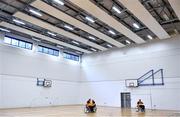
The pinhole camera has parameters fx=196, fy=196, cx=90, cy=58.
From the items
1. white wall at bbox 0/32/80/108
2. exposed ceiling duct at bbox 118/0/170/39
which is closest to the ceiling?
exposed ceiling duct at bbox 118/0/170/39

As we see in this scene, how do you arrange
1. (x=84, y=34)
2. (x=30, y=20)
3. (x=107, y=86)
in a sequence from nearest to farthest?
(x=30, y=20)
(x=84, y=34)
(x=107, y=86)

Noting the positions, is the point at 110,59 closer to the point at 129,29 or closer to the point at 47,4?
the point at 129,29

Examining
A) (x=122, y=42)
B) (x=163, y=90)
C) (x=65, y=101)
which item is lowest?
(x=65, y=101)

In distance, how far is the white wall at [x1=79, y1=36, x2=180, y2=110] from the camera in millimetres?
20422

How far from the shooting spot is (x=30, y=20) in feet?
52.1

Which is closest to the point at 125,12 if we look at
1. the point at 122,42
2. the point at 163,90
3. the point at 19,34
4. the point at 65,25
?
the point at 65,25

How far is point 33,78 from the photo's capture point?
893 inches

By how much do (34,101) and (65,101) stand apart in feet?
16.7

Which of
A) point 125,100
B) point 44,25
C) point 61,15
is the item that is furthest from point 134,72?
point 61,15

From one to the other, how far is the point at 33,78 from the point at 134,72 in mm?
11893

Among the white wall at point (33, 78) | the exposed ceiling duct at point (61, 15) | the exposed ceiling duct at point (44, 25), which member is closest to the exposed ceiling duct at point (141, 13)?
the exposed ceiling duct at point (61, 15)

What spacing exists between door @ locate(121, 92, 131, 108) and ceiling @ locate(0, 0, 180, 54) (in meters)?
6.71

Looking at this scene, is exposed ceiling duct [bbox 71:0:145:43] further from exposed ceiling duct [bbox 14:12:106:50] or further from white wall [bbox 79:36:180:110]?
exposed ceiling duct [bbox 14:12:106:50]

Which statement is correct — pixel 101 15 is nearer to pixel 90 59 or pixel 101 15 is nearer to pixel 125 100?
pixel 125 100
